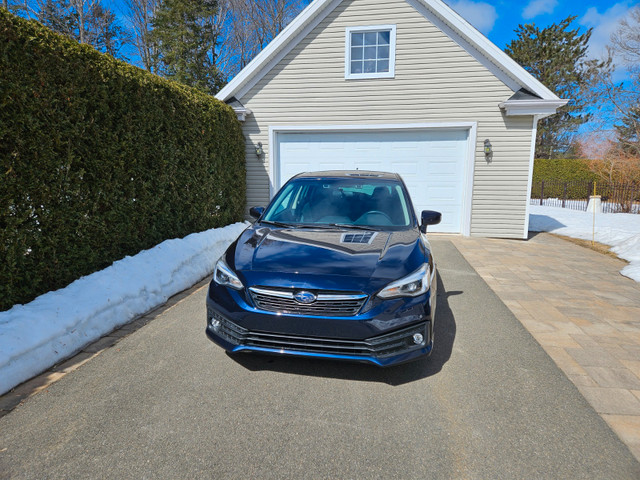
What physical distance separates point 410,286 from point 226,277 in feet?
Answer: 4.55

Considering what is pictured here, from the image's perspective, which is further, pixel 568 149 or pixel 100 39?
pixel 568 149

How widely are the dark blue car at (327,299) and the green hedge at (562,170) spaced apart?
82.5ft

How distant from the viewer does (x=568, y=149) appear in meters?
34.3

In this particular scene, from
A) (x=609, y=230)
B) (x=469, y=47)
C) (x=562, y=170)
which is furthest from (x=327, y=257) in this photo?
(x=562, y=170)

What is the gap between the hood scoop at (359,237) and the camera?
3.20m

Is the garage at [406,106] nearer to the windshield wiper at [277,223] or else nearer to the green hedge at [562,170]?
the windshield wiper at [277,223]

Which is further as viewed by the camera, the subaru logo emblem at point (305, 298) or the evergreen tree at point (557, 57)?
the evergreen tree at point (557, 57)

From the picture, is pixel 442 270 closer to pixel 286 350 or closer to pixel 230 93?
pixel 286 350

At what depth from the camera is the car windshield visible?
380 cm

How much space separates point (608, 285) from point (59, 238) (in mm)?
6994

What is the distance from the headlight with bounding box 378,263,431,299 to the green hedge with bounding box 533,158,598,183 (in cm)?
2507

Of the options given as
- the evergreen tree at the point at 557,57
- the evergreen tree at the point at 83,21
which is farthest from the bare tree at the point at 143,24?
the evergreen tree at the point at 557,57

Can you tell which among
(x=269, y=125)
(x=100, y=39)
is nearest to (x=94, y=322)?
(x=269, y=125)

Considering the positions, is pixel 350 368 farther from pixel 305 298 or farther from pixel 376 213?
pixel 376 213
